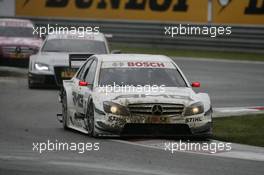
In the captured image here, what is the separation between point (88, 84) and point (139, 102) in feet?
4.85

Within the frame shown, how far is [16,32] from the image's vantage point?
32.2 metres

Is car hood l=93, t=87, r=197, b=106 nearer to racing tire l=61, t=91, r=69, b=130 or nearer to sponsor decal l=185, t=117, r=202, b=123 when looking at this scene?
sponsor decal l=185, t=117, r=202, b=123

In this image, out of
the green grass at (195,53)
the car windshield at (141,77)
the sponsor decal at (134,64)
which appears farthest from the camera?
the green grass at (195,53)

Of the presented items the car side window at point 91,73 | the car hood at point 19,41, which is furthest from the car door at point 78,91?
the car hood at point 19,41

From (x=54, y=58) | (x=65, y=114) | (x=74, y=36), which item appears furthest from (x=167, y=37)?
(x=65, y=114)

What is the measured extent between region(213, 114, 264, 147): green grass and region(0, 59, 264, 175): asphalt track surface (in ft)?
5.66

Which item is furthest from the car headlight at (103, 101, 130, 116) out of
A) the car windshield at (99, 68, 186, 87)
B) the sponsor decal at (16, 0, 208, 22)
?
the sponsor decal at (16, 0, 208, 22)

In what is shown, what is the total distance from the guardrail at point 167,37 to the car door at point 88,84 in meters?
22.5

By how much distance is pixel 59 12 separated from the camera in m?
45.0

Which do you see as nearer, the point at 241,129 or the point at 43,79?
the point at 241,129

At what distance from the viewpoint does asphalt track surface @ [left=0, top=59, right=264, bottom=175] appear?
1166cm

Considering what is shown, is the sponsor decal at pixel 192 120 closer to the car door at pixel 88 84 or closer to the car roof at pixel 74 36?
the car door at pixel 88 84

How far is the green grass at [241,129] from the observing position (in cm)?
1530

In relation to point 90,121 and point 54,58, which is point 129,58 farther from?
point 54,58
